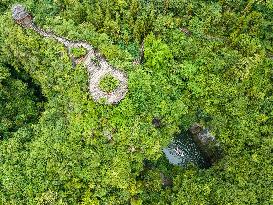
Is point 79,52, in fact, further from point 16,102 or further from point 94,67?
point 16,102

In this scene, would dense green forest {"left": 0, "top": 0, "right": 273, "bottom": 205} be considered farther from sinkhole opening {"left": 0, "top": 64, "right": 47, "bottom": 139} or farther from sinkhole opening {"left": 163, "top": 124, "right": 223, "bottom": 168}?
sinkhole opening {"left": 163, "top": 124, "right": 223, "bottom": 168}

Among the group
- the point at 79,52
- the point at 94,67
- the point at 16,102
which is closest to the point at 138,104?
the point at 94,67

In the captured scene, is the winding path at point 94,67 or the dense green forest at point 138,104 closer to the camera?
the winding path at point 94,67

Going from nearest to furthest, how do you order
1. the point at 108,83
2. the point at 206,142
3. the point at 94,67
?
the point at 108,83 → the point at 94,67 → the point at 206,142

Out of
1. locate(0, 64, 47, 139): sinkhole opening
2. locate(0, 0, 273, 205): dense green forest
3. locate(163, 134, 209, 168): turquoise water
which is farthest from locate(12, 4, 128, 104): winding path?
locate(163, 134, 209, 168): turquoise water

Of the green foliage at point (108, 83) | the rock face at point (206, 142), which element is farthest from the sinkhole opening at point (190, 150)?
the green foliage at point (108, 83)

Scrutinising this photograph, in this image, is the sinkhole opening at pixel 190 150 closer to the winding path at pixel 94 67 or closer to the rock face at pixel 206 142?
the rock face at pixel 206 142

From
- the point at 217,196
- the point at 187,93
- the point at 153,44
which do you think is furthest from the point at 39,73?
the point at 217,196
